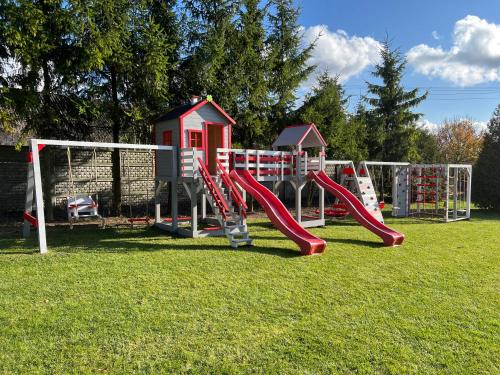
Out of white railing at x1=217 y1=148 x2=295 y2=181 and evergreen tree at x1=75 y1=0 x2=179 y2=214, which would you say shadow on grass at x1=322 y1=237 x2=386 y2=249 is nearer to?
white railing at x1=217 y1=148 x2=295 y2=181

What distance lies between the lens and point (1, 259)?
24.8ft

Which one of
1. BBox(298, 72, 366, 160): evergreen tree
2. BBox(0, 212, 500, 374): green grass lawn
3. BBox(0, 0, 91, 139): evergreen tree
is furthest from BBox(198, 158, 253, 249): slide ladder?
BBox(298, 72, 366, 160): evergreen tree

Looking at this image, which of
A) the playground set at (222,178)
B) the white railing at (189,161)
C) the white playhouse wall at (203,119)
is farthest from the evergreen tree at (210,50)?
the white railing at (189,161)

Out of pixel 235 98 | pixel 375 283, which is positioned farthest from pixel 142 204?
pixel 375 283

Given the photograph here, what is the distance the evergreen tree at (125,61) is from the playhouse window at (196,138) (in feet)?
9.20

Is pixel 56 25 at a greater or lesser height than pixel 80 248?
greater

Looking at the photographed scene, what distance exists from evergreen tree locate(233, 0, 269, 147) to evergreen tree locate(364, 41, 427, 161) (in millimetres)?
8853

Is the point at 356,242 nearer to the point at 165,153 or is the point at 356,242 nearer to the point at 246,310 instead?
the point at 246,310

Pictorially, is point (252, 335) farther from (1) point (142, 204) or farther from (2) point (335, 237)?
(1) point (142, 204)

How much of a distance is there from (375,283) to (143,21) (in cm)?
1157

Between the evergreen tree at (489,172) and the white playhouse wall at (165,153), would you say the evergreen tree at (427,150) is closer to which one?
the evergreen tree at (489,172)

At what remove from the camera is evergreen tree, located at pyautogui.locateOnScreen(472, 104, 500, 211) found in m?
19.3

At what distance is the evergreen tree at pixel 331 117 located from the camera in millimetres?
17973

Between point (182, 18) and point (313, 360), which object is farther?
point (182, 18)
